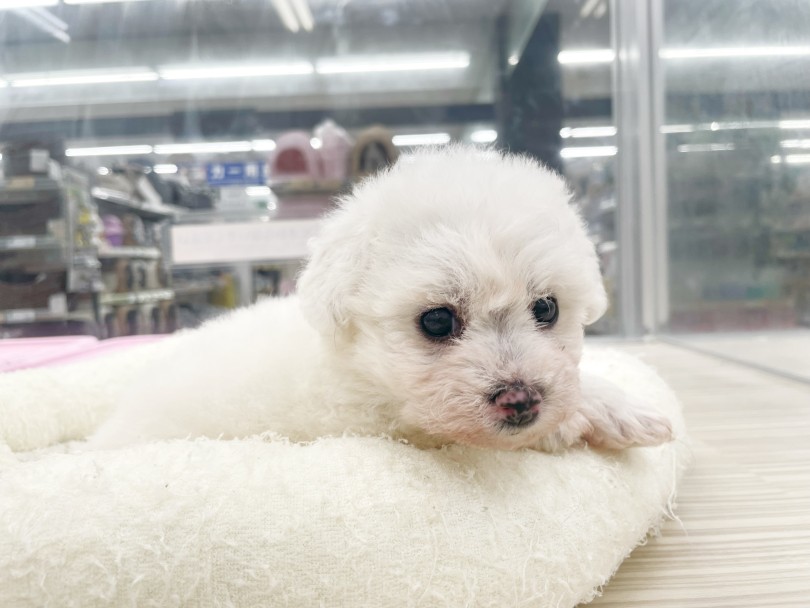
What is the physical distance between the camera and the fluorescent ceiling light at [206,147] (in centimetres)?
301

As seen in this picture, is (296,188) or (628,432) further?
(296,188)

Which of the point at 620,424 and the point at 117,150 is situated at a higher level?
the point at 117,150

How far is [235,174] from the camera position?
2.99 m

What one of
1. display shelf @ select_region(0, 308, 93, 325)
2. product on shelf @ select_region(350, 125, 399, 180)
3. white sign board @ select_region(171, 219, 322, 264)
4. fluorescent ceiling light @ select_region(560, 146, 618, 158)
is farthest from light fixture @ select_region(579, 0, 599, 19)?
display shelf @ select_region(0, 308, 93, 325)

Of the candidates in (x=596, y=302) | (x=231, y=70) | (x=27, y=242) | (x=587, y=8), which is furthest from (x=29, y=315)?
(x=587, y=8)

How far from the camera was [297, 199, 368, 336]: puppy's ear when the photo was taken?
99cm

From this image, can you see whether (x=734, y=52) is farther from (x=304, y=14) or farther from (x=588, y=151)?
(x=304, y=14)

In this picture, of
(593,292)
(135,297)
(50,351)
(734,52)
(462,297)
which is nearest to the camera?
(462,297)

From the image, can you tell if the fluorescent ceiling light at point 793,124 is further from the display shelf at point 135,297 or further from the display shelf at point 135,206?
the display shelf at point 135,297

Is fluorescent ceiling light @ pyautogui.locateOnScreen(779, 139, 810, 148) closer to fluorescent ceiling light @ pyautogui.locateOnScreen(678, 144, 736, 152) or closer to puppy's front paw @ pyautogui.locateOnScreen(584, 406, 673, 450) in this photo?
fluorescent ceiling light @ pyautogui.locateOnScreen(678, 144, 736, 152)

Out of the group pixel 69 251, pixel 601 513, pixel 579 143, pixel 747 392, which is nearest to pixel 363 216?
pixel 601 513

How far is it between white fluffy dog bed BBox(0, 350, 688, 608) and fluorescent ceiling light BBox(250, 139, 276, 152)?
2339 millimetres

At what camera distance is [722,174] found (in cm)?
266

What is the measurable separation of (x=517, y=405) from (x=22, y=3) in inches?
134
